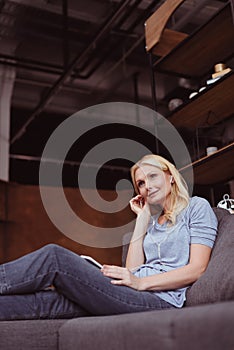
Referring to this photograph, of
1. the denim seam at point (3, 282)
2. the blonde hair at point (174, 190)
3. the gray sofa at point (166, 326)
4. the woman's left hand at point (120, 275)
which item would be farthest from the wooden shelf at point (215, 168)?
the denim seam at point (3, 282)

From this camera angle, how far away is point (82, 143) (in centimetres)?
684

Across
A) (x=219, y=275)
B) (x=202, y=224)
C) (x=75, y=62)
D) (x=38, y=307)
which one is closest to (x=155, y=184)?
(x=202, y=224)

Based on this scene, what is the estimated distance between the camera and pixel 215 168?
288 centimetres

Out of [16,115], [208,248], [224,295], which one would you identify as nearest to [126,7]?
[16,115]

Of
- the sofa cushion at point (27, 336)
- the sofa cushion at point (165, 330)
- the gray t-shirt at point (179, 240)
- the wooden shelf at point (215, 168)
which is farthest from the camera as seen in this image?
the wooden shelf at point (215, 168)

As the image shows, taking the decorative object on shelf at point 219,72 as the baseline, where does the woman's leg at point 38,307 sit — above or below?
below

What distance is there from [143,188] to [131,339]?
45.6 inches

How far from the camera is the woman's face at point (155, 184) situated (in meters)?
2.11

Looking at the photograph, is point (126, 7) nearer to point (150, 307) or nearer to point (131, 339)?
point (150, 307)

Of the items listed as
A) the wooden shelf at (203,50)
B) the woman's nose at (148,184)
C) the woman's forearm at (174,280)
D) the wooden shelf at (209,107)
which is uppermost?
the wooden shelf at (203,50)

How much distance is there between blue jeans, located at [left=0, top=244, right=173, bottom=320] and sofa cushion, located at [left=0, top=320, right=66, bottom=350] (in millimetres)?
81

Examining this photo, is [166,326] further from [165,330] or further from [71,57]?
[71,57]

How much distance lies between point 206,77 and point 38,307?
226 cm

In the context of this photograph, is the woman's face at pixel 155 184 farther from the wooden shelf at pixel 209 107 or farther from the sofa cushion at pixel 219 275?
the wooden shelf at pixel 209 107
